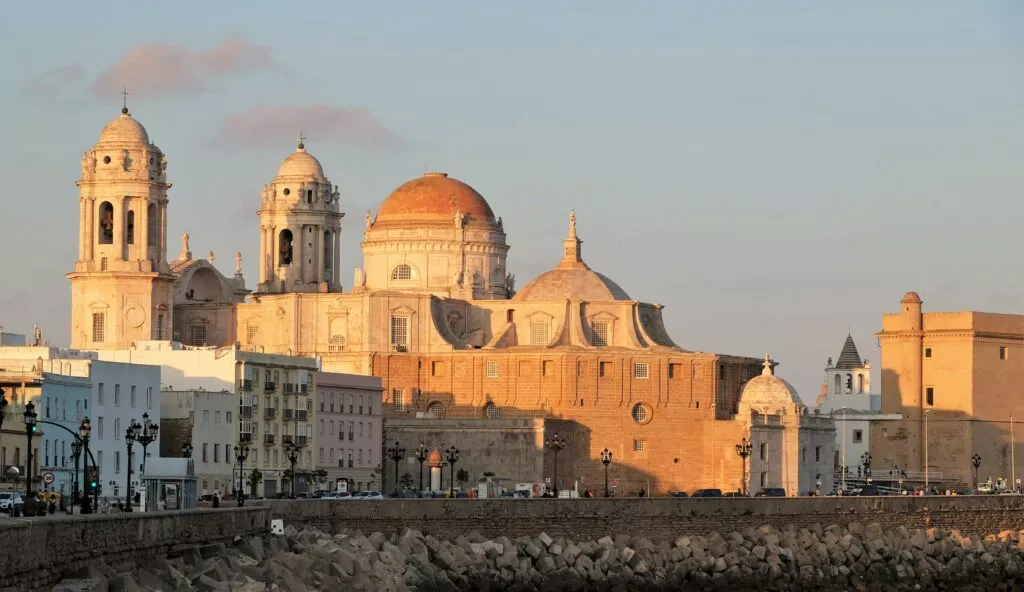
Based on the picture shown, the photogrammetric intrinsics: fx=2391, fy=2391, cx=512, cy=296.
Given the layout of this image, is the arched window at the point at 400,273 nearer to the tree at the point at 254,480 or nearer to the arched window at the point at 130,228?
the arched window at the point at 130,228

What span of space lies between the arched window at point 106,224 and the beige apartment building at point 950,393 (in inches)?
1900

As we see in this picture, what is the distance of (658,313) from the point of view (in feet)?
412

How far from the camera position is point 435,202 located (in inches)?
4961

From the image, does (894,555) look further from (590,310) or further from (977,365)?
(977,365)

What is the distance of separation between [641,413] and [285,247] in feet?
66.4

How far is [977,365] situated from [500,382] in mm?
30436

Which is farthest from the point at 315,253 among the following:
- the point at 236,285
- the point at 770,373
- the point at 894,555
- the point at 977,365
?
the point at 894,555

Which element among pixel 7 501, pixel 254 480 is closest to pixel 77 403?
pixel 254 480

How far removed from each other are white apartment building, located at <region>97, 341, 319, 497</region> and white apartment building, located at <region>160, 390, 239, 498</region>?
545 millimetres

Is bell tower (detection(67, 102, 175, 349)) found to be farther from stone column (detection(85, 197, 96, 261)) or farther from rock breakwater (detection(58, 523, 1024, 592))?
rock breakwater (detection(58, 523, 1024, 592))

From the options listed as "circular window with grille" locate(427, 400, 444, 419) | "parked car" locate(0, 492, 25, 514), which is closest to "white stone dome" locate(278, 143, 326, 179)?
"circular window with grille" locate(427, 400, 444, 419)

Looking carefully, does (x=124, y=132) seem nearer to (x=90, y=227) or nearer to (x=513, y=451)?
(x=90, y=227)

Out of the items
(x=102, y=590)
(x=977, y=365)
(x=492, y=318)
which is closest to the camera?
(x=102, y=590)

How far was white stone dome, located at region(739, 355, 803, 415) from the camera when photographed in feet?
380
